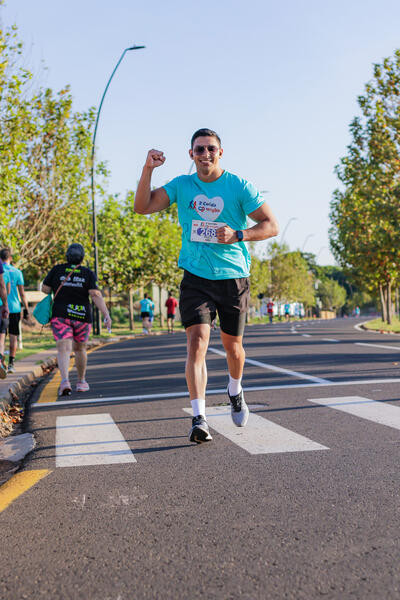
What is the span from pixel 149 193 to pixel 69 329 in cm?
407

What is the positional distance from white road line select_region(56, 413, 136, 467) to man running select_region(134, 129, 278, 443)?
0.57 metres

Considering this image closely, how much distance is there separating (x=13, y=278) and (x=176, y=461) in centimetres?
799

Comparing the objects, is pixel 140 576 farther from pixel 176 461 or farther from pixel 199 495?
pixel 176 461

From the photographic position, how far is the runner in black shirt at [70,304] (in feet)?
28.8

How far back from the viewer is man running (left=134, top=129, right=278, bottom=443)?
5168 mm

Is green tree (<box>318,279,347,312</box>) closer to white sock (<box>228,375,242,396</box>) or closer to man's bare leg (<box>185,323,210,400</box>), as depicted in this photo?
white sock (<box>228,375,242,396</box>)

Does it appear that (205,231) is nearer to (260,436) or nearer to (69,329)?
(260,436)

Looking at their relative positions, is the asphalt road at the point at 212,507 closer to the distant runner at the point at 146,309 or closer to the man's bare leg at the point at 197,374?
the man's bare leg at the point at 197,374

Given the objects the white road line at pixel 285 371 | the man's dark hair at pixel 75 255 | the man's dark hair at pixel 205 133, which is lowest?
the white road line at pixel 285 371

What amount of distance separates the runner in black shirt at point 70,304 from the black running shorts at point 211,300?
11.7ft

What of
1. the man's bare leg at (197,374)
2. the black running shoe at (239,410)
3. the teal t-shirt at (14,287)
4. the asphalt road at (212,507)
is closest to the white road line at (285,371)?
the asphalt road at (212,507)

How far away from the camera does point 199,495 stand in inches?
151

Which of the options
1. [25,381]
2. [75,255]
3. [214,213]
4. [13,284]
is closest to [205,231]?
[214,213]

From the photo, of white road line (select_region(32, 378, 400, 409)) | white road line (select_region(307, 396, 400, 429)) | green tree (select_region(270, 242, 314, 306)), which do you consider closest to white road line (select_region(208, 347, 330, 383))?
white road line (select_region(32, 378, 400, 409))
